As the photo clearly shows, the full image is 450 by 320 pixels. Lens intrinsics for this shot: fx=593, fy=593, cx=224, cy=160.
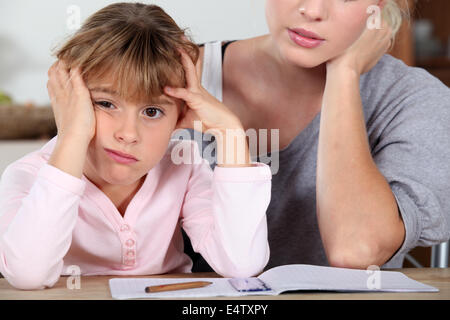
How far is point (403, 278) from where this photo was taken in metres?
0.96

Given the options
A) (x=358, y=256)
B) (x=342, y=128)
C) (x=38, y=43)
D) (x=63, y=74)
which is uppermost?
(x=38, y=43)

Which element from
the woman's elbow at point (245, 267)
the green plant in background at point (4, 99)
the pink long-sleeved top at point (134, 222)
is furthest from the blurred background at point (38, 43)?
the woman's elbow at point (245, 267)

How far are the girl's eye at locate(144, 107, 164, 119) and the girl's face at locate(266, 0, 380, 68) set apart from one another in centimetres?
29

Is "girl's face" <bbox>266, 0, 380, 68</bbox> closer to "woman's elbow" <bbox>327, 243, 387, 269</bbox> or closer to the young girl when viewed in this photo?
the young girl

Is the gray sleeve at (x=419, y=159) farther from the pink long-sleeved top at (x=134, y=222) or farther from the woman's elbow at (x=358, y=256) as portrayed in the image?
the pink long-sleeved top at (x=134, y=222)

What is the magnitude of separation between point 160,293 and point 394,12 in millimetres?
867

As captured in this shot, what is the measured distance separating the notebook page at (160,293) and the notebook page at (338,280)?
73 mm

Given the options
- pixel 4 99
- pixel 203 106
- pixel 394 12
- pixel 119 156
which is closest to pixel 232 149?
pixel 203 106

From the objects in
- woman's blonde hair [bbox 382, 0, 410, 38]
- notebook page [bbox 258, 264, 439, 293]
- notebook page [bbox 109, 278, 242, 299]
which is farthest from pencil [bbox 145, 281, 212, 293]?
woman's blonde hair [bbox 382, 0, 410, 38]

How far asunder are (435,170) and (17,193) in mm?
766

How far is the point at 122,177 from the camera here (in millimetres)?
1040

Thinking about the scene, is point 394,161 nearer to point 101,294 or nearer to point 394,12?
point 394,12

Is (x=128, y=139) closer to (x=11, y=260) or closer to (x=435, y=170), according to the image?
(x=11, y=260)

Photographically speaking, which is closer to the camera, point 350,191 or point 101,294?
point 101,294
